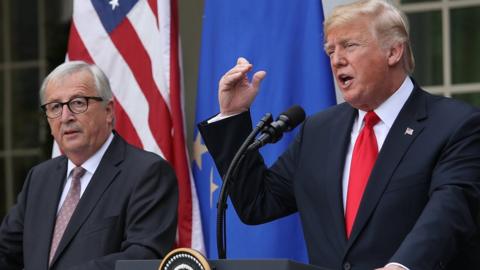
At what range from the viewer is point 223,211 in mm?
3504

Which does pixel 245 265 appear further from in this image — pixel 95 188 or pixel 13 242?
pixel 13 242

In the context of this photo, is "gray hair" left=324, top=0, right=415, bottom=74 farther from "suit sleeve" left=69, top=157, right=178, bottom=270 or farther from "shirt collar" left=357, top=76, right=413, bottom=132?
"suit sleeve" left=69, top=157, right=178, bottom=270

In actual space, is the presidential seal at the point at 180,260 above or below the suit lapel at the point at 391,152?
below

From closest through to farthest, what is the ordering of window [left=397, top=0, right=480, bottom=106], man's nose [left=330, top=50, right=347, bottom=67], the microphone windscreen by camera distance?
the microphone windscreen
man's nose [left=330, top=50, right=347, bottom=67]
window [left=397, top=0, right=480, bottom=106]

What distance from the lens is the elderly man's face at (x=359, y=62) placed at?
385 cm

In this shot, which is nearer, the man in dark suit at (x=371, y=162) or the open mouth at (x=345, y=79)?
the man in dark suit at (x=371, y=162)

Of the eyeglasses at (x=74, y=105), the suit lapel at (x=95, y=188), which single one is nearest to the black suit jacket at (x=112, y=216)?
the suit lapel at (x=95, y=188)

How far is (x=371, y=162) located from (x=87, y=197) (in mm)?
1333

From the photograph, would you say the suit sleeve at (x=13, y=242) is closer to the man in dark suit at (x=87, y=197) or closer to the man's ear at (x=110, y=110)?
the man in dark suit at (x=87, y=197)

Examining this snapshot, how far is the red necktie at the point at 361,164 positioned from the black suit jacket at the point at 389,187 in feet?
0.14

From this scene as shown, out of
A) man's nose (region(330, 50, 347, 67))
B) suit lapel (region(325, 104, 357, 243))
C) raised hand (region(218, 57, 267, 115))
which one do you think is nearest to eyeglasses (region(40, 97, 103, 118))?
raised hand (region(218, 57, 267, 115))

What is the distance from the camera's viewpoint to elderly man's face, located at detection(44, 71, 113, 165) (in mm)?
4730

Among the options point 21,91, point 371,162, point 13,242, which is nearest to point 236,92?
point 371,162

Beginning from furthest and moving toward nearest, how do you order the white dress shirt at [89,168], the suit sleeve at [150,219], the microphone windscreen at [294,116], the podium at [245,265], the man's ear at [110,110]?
the man's ear at [110,110] → the white dress shirt at [89,168] → the suit sleeve at [150,219] → the microphone windscreen at [294,116] → the podium at [245,265]
